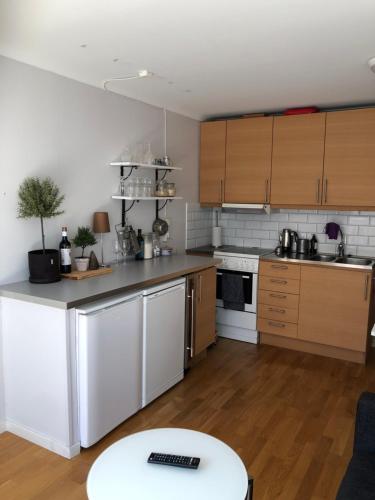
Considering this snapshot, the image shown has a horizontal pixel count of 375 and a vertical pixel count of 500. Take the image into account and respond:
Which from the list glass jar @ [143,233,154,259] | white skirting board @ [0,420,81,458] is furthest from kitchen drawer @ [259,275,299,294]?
white skirting board @ [0,420,81,458]

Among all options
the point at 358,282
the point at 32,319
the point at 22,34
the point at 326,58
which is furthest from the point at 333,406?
the point at 22,34

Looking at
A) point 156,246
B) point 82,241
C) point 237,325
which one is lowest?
point 237,325

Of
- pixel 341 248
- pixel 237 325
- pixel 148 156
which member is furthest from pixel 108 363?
pixel 341 248

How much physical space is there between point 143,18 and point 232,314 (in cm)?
297

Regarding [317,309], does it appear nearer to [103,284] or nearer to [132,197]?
[132,197]

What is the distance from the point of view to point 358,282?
366cm

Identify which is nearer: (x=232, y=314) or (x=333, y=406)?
(x=333, y=406)

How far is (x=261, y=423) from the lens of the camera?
2766 mm

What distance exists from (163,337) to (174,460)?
149cm

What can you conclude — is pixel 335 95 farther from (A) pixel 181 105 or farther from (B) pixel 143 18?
(B) pixel 143 18

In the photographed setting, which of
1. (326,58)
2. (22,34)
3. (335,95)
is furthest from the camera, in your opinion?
(335,95)

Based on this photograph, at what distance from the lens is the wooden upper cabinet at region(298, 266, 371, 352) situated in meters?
3.67

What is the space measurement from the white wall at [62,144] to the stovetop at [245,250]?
893 millimetres

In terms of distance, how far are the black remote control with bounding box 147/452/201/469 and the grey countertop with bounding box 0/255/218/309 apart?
0.94m
